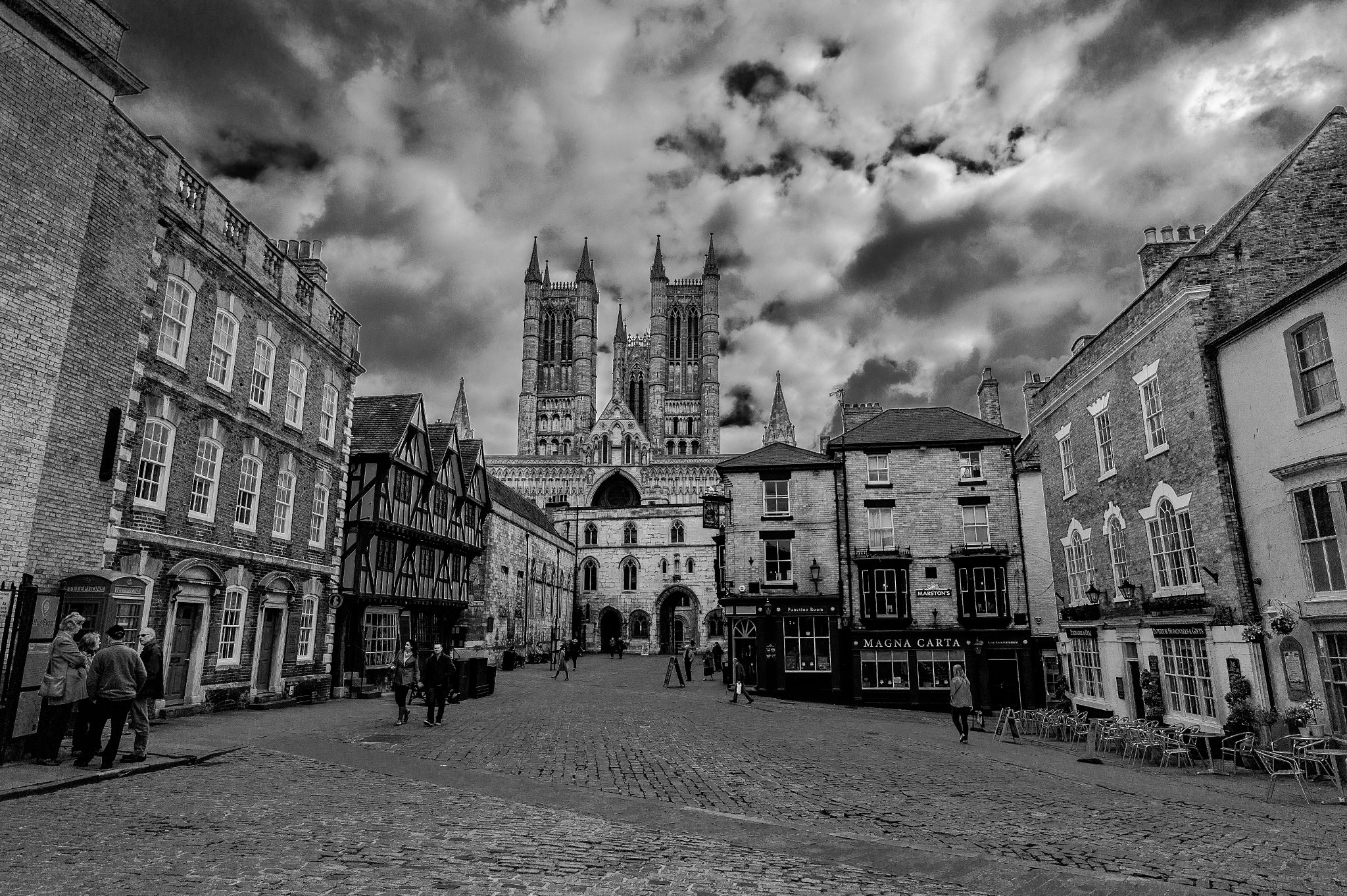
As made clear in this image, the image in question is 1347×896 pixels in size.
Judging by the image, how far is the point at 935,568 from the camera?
2791cm

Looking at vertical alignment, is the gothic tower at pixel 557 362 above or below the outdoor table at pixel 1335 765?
above

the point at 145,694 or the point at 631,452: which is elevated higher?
the point at 631,452

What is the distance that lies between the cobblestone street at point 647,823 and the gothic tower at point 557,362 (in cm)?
8206

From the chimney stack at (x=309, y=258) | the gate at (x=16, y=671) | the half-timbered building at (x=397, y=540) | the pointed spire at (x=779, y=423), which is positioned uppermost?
the pointed spire at (x=779, y=423)

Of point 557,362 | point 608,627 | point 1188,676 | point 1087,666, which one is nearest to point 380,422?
point 1087,666

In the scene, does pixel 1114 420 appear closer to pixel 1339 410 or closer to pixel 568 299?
pixel 1339 410

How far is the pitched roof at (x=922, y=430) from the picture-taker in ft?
93.8

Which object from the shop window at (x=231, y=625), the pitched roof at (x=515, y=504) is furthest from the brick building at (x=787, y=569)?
the shop window at (x=231, y=625)

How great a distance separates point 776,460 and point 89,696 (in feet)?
76.1

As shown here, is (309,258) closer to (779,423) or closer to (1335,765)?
(1335,765)

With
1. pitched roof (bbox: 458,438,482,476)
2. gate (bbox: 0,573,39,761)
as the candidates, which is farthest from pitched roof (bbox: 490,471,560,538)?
gate (bbox: 0,573,39,761)

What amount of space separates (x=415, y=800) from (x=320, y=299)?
666 inches

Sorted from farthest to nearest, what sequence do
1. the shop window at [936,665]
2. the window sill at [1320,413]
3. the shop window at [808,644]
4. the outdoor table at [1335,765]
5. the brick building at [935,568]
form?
the shop window at [808,644] < the shop window at [936,665] < the brick building at [935,568] < the window sill at [1320,413] < the outdoor table at [1335,765]

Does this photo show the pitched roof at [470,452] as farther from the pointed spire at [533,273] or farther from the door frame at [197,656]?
the pointed spire at [533,273]
